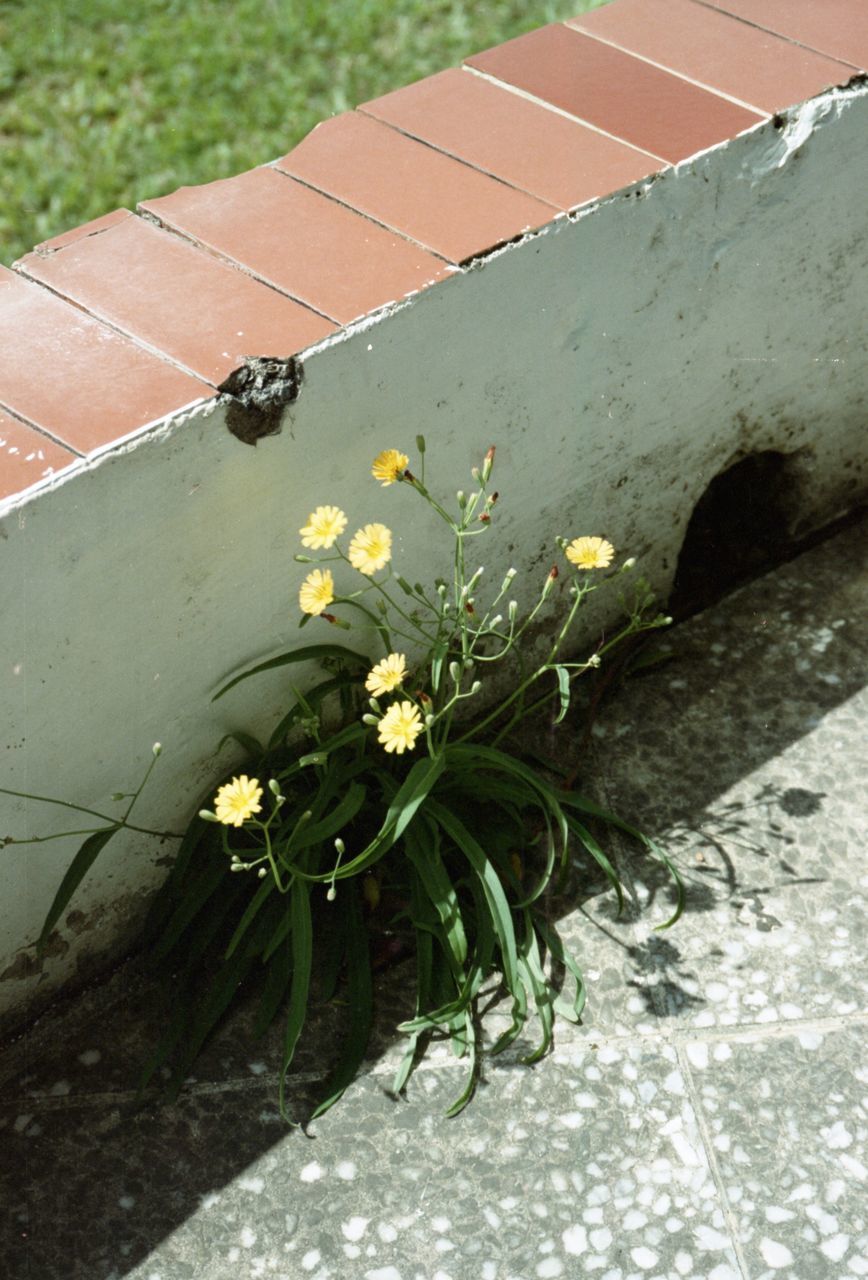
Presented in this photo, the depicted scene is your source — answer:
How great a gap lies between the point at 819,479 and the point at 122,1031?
1810 mm

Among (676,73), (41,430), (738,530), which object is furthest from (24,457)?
(738,530)

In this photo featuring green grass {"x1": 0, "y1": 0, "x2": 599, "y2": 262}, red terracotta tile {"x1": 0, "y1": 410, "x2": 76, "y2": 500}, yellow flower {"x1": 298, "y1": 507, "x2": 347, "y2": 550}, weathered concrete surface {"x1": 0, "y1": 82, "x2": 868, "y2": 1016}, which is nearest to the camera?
red terracotta tile {"x1": 0, "y1": 410, "x2": 76, "y2": 500}

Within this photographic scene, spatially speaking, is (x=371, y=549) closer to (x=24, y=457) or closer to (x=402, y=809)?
(x=402, y=809)

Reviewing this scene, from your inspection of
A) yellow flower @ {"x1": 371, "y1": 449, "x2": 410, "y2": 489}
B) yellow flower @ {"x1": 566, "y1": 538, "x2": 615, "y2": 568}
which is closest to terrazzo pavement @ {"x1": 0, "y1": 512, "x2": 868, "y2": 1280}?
yellow flower @ {"x1": 566, "y1": 538, "x2": 615, "y2": 568}

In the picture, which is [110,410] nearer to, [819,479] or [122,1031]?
[122,1031]

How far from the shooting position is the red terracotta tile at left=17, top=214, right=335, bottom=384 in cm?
218

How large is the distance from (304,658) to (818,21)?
1.52 meters

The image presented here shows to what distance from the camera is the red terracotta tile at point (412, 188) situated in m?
2.35

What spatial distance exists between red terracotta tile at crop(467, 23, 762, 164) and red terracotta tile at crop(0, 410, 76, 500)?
1.11 metres

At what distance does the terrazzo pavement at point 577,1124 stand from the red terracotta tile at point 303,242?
43.4 inches

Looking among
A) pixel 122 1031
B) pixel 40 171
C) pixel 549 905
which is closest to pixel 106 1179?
pixel 122 1031

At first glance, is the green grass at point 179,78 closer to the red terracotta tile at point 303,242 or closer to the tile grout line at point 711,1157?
the red terracotta tile at point 303,242

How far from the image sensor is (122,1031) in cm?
255

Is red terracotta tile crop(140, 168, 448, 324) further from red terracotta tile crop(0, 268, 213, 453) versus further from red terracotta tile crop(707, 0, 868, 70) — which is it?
red terracotta tile crop(707, 0, 868, 70)
